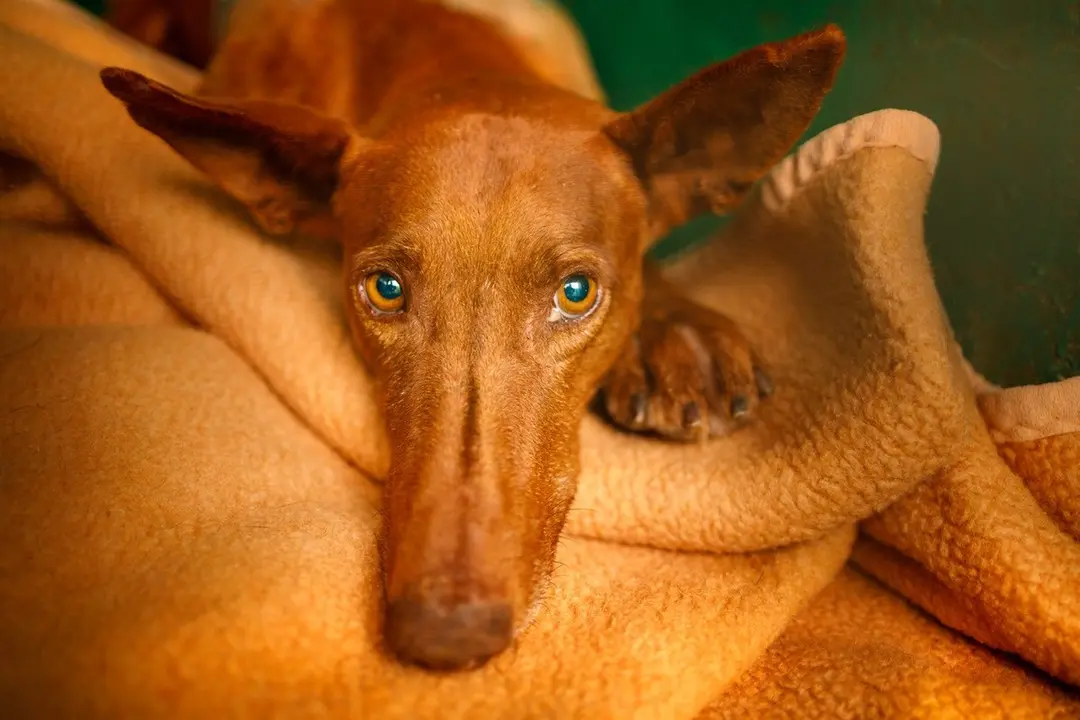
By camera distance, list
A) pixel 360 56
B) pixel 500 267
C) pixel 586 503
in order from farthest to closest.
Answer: pixel 360 56 → pixel 586 503 → pixel 500 267

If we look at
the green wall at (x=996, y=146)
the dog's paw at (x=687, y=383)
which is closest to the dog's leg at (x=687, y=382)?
the dog's paw at (x=687, y=383)

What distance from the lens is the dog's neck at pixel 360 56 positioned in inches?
66.9

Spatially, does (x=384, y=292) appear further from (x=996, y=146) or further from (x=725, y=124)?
(x=996, y=146)

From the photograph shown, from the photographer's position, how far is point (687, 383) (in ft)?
4.49

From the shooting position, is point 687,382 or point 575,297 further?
point 687,382

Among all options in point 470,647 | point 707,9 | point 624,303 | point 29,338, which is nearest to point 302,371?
point 29,338

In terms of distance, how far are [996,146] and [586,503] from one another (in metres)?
0.90

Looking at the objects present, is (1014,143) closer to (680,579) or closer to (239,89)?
(680,579)

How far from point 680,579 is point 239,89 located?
4.90 feet

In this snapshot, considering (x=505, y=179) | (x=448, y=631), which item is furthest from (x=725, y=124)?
(x=448, y=631)

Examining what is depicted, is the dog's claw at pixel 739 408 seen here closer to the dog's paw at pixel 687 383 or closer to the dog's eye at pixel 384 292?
the dog's paw at pixel 687 383

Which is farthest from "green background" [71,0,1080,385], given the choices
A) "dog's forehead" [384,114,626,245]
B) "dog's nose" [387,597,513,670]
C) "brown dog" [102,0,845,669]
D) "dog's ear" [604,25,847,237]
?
"dog's nose" [387,597,513,670]

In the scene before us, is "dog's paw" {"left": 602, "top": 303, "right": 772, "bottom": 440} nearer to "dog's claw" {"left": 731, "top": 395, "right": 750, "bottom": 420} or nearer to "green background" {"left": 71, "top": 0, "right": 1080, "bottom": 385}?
"dog's claw" {"left": 731, "top": 395, "right": 750, "bottom": 420}

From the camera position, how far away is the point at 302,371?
1.43 meters
